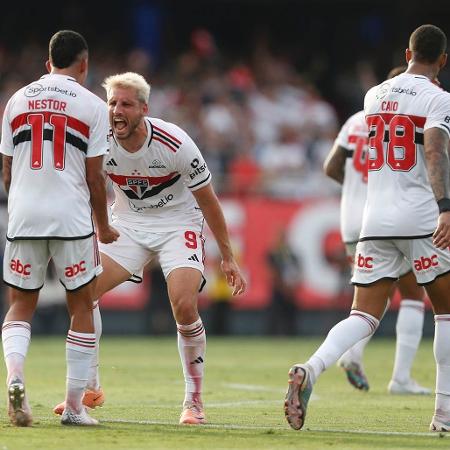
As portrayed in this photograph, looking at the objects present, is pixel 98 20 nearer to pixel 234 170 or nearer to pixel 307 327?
pixel 234 170

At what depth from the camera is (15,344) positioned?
27.9 ft

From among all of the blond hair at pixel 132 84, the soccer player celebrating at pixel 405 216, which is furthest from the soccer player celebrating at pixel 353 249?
the blond hair at pixel 132 84

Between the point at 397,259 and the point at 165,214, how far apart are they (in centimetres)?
181

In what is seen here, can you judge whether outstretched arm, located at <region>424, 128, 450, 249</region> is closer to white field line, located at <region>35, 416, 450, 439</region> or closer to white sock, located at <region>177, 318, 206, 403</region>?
white field line, located at <region>35, 416, 450, 439</region>

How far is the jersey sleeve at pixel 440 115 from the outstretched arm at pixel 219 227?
1.60 m

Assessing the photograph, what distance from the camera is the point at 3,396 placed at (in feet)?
35.5

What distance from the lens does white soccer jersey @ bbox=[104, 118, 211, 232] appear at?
364 inches

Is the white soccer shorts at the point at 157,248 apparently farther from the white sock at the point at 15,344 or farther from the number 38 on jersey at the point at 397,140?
the number 38 on jersey at the point at 397,140

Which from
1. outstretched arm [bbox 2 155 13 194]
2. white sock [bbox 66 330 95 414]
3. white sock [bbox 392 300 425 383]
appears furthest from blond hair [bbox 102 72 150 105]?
white sock [bbox 392 300 425 383]

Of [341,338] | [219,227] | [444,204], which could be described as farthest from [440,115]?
[219,227]

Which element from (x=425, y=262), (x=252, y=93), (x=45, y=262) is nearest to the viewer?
(x=45, y=262)

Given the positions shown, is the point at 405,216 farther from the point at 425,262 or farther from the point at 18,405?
the point at 18,405

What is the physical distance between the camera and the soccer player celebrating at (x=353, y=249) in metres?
12.0

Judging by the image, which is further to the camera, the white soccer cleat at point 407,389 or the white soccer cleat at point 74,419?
the white soccer cleat at point 407,389
